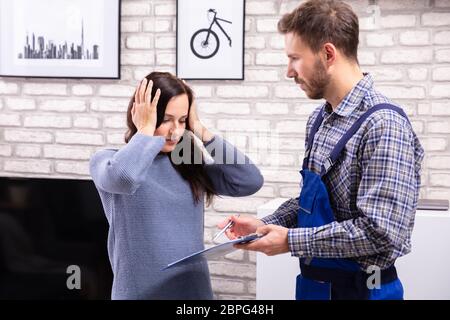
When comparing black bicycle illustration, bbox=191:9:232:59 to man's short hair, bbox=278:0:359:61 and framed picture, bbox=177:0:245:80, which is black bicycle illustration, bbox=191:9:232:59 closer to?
framed picture, bbox=177:0:245:80

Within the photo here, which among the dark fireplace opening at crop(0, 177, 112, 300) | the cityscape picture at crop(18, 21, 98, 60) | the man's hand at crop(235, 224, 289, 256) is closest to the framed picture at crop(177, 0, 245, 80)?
the cityscape picture at crop(18, 21, 98, 60)

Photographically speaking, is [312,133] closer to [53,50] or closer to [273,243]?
[273,243]

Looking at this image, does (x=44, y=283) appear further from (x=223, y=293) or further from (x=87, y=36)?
(x=87, y=36)

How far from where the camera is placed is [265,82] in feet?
8.57

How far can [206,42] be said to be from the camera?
2.65 meters

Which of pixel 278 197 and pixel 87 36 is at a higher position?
pixel 87 36

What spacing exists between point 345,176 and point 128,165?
0.52 metres

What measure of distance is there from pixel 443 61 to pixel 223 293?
1.25m

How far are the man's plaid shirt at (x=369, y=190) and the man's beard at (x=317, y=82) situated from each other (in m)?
0.07

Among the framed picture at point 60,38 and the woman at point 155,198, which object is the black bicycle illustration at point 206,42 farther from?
the woman at point 155,198

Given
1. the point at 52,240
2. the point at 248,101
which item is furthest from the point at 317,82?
the point at 52,240

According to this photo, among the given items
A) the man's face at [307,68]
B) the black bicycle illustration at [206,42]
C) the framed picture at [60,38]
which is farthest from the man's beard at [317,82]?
the framed picture at [60,38]

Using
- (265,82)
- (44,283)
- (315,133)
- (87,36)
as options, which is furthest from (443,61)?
(44,283)
